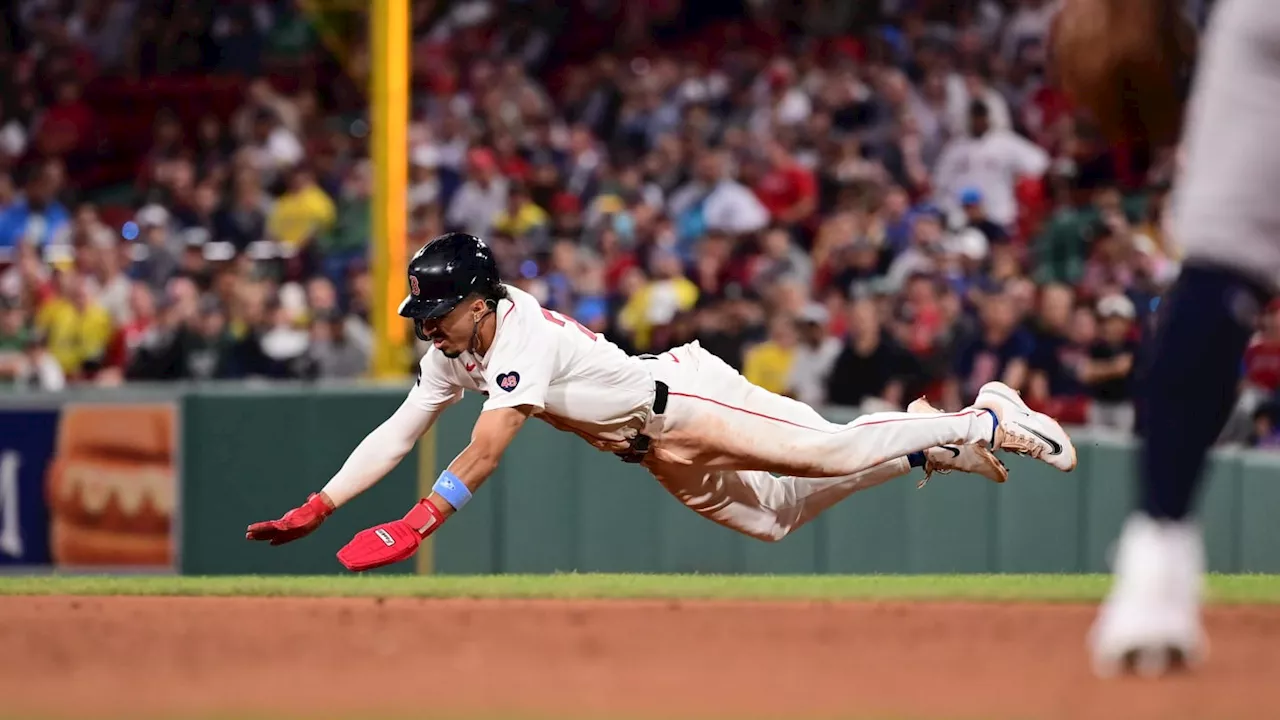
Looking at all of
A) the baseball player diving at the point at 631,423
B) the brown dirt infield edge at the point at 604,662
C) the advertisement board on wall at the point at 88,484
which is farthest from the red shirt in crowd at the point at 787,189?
the brown dirt infield edge at the point at 604,662

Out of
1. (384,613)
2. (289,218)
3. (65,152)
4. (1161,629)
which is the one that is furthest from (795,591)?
(65,152)

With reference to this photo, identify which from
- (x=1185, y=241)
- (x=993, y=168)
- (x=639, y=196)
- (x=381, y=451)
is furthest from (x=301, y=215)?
(x=1185, y=241)

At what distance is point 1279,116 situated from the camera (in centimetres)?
366

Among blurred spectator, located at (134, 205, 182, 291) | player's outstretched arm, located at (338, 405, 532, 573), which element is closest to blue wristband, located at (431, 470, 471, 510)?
player's outstretched arm, located at (338, 405, 532, 573)

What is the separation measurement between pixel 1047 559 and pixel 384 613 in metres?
5.47

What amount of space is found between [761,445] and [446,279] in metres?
1.29

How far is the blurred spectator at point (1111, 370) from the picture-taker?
10945 millimetres

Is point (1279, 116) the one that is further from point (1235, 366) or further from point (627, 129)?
point (627, 129)

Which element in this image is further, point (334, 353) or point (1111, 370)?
point (334, 353)

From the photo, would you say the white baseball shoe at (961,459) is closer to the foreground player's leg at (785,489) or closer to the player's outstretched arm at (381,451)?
the foreground player's leg at (785,489)

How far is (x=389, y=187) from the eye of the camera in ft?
38.1

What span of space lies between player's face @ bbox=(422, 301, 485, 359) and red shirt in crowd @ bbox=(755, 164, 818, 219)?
25.8 ft

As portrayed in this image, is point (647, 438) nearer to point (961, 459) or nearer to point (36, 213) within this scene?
point (961, 459)

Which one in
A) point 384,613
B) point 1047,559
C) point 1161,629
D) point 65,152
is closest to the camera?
point 1161,629
